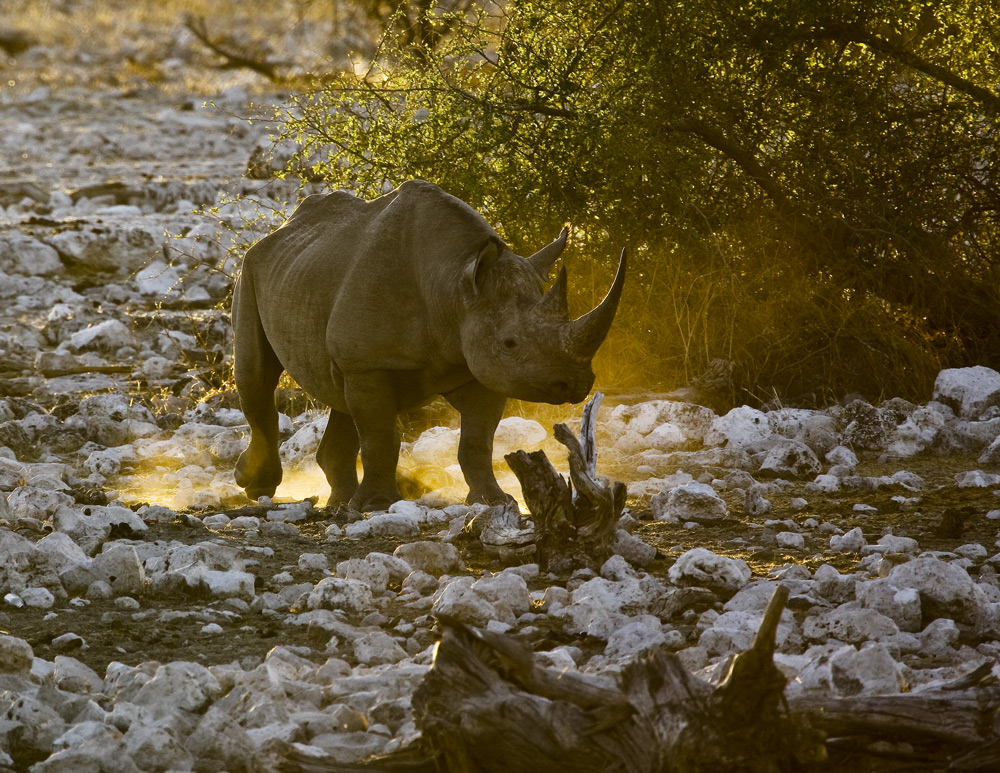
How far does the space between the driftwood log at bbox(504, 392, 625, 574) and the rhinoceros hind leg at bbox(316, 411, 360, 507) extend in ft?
8.22

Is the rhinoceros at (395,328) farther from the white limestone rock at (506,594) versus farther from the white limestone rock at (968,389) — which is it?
the white limestone rock at (968,389)

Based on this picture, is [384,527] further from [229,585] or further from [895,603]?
[895,603]

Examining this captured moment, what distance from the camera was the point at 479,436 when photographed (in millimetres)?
7082

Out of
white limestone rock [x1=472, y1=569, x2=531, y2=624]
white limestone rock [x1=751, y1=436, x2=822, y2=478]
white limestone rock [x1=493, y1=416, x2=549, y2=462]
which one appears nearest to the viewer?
white limestone rock [x1=472, y1=569, x2=531, y2=624]

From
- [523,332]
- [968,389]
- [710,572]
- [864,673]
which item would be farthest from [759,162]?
[864,673]

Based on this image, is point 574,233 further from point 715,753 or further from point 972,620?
point 715,753

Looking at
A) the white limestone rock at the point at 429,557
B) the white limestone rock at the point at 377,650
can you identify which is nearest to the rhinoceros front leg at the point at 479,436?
the white limestone rock at the point at 429,557

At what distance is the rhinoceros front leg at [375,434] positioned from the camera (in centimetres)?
707

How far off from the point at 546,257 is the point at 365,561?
7.58 feet

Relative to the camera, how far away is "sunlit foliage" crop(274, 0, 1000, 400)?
8.86m

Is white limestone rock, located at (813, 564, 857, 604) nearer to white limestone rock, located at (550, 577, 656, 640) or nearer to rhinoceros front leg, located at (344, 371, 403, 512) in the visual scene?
white limestone rock, located at (550, 577, 656, 640)

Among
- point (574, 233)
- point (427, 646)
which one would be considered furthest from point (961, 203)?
point (427, 646)

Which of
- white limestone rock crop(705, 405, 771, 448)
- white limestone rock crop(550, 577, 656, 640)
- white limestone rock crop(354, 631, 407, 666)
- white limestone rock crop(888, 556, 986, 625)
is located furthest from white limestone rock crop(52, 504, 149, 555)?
white limestone rock crop(705, 405, 771, 448)

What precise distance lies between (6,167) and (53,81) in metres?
7.42
